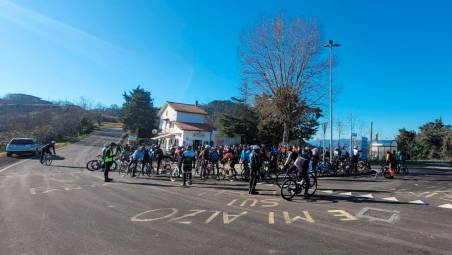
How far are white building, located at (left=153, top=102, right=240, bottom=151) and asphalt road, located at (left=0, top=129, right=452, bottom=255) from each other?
3142 centimetres

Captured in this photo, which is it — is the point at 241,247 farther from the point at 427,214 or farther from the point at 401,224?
the point at 427,214

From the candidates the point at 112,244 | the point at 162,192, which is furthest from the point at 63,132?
the point at 112,244

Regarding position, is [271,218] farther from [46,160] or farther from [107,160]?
[46,160]

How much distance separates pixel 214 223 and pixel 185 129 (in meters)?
36.8

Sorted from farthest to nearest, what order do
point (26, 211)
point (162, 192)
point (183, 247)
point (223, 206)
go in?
point (162, 192) < point (223, 206) < point (26, 211) < point (183, 247)

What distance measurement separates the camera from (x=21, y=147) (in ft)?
93.0

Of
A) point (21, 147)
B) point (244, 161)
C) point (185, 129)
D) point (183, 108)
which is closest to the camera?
point (244, 161)

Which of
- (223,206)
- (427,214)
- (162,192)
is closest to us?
(427,214)

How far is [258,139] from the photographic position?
4225 cm

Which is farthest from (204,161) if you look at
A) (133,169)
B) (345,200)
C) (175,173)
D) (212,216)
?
(212,216)

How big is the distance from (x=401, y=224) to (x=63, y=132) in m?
62.0

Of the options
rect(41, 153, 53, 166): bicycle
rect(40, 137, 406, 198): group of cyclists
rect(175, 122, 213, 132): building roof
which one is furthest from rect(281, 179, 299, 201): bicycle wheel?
rect(175, 122, 213, 132): building roof

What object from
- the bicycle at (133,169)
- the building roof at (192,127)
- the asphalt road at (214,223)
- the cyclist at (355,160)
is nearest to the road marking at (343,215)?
the asphalt road at (214,223)

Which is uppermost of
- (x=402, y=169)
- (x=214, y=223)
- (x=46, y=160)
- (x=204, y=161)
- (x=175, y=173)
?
(x=204, y=161)
